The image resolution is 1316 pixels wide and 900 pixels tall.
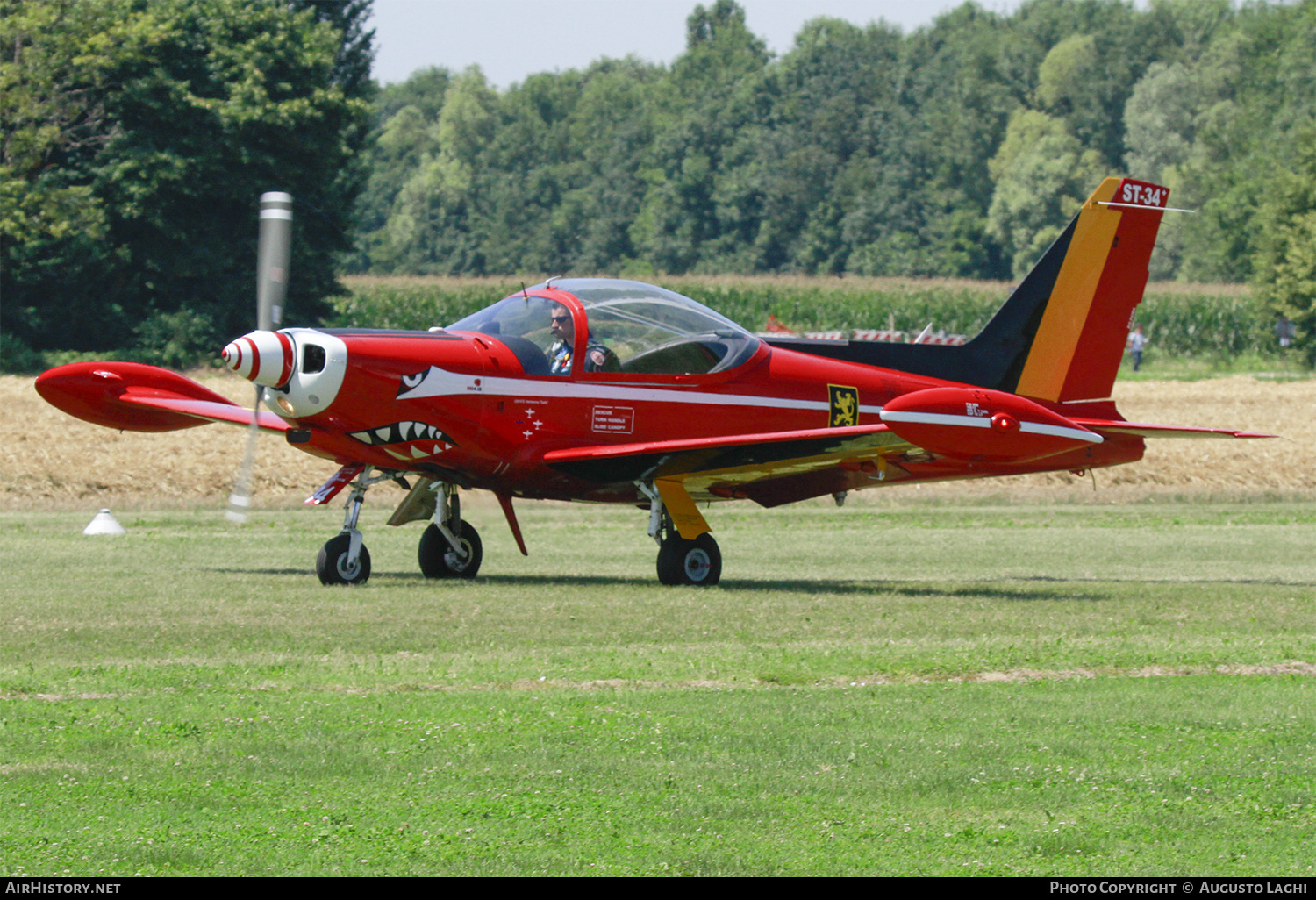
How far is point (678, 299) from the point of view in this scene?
16.1 meters

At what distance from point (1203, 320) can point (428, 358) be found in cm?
5785

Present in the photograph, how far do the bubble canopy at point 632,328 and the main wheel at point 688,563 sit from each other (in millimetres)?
1752

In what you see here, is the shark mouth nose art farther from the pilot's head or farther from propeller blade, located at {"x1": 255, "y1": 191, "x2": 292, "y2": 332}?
the pilot's head

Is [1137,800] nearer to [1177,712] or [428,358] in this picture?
[1177,712]

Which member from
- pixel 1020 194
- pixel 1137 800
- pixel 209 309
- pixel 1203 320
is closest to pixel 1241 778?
pixel 1137 800

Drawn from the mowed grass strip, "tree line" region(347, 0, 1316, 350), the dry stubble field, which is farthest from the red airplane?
"tree line" region(347, 0, 1316, 350)

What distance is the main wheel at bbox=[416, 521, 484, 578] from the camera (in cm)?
1605

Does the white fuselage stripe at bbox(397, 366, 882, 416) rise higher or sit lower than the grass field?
higher

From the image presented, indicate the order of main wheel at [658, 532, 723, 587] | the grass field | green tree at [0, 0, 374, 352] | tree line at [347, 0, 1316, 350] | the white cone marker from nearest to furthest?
1. the grass field
2. main wheel at [658, 532, 723, 587]
3. the white cone marker
4. green tree at [0, 0, 374, 352]
5. tree line at [347, 0, 1316, 350]

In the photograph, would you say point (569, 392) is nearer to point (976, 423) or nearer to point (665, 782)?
point (976, 423)

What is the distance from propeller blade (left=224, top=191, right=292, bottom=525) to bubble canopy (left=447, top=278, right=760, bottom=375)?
187 centimetres

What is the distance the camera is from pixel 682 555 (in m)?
15.5

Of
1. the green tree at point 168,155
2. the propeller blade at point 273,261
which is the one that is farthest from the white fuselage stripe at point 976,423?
the green tree at point 168,155
